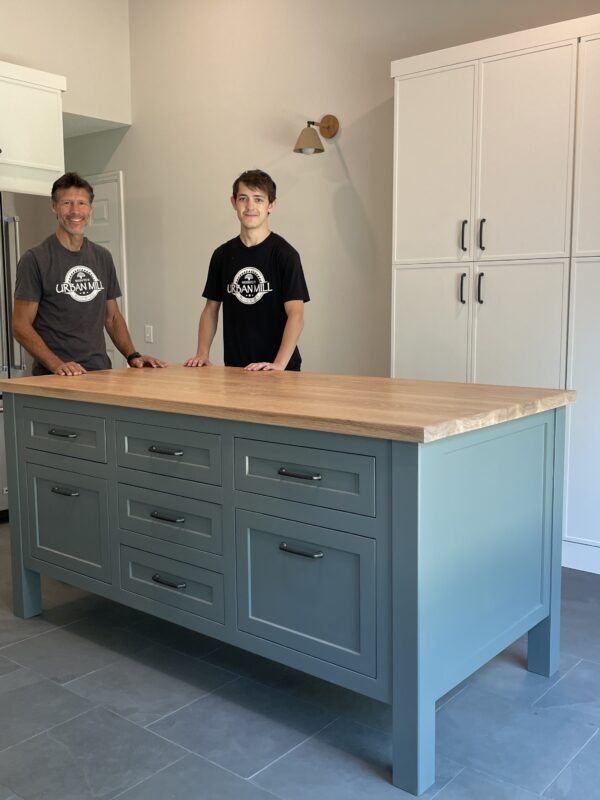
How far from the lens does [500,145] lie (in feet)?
11.0

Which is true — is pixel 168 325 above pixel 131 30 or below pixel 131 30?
below

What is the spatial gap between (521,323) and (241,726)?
82.1 inches

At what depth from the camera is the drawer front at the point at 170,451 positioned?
218cm

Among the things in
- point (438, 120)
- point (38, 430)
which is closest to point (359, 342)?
point (438, 120)

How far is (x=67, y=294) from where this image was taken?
3.20 m

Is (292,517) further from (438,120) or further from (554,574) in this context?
(438,120)

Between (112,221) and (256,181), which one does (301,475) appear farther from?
(112,221)

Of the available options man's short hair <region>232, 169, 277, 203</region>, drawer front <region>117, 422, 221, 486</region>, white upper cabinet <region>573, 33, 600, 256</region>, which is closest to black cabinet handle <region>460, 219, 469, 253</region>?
white upper cabinet <region>573, 33, 600, 256</region>

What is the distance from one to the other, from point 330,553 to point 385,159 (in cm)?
281

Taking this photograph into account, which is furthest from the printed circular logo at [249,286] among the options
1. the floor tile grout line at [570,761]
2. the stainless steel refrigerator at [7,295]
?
the floor tile grout line at [570,761]

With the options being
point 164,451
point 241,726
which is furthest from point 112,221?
point 241,726

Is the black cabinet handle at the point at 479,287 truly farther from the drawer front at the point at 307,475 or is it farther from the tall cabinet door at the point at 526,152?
the drawer front at the point at 307,475

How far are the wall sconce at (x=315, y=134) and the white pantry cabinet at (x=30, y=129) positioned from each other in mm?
1471

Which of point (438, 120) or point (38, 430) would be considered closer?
point (38, 430)
